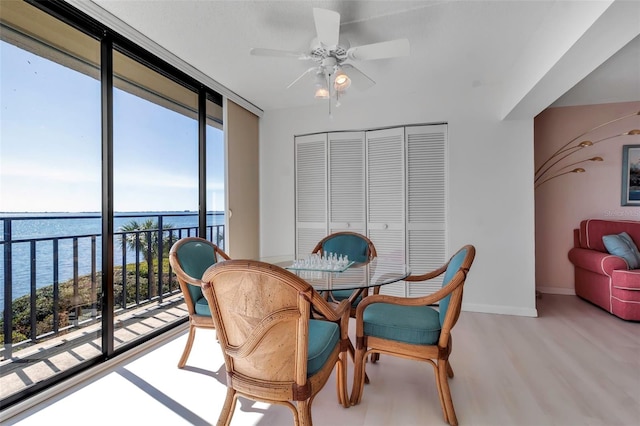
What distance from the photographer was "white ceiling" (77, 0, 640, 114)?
1.89 meters

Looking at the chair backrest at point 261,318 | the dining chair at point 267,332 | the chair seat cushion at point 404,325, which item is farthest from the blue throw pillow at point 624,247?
the chair backrest at point 261,318

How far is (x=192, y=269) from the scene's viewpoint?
214cm

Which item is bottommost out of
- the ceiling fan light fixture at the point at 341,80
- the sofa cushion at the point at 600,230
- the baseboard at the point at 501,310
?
the baseboard at the point at 501,310

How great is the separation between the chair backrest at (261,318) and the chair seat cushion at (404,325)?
0.61 meters

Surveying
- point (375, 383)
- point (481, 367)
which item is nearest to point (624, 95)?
point (481, 367)

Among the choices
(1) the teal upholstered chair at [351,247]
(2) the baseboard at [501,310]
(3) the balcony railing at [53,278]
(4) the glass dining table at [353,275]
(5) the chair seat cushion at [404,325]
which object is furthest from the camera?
(2) the baseboard at [501,310]

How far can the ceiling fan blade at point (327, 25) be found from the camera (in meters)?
1.62

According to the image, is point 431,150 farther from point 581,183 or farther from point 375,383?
point 375,383

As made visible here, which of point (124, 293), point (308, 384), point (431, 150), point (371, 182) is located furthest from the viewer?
point (371, 182)

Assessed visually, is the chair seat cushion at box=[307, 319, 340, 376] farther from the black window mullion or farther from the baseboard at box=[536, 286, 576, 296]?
the baseboard at box=[536, 286, 576, 296]

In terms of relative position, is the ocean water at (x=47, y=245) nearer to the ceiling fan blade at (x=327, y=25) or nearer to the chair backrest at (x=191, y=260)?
the chair backrest at (x=191, y=260)

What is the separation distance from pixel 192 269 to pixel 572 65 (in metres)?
3.05

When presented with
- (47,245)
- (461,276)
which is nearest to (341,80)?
(461,276)

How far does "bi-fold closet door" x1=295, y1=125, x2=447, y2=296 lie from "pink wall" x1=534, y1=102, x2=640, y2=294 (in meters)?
1.63
